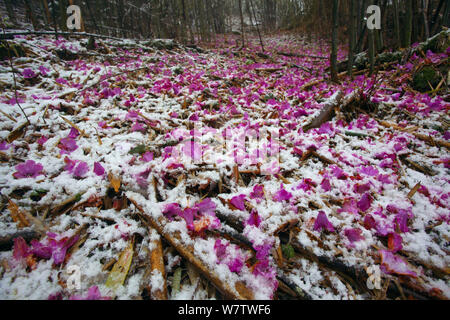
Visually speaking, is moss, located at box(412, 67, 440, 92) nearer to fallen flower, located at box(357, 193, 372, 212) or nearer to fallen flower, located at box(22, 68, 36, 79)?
fallen flower, located at box(357, 193, 372, 212)

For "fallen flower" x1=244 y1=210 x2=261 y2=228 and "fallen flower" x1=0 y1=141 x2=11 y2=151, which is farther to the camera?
"fallen flower" x1=0 y1=141 x2=11 y2=151

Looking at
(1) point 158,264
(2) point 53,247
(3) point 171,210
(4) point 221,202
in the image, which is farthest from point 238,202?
(2) point 53,247

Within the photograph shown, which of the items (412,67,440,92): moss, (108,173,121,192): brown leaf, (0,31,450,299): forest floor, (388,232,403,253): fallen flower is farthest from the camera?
(412,67,440,92): moss

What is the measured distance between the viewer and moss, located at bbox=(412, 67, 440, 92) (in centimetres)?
309

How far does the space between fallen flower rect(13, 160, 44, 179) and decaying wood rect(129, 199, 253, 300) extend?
0.99 metres

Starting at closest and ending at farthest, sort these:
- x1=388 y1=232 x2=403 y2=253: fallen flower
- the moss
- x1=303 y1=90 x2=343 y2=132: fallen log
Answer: x1=388 y1=232 x2=403 y2=253: fallen flower → x1=303 y1=90 x2=343 y2=132: fallen log → the moss

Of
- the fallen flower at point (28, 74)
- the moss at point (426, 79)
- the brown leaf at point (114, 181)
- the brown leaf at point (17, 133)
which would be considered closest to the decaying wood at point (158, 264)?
the brown leaf at point (114, 181)

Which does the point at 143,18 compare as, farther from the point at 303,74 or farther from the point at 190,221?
the point at 190,221

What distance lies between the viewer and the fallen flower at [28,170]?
1.45 metres

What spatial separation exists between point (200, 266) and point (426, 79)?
441 cm

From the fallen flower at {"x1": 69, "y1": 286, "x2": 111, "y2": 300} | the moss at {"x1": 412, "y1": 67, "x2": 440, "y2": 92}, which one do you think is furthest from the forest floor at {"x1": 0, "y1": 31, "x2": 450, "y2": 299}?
the moss at {"x1": 412, "y1": 67, "x2": 440, "y2": 92}
